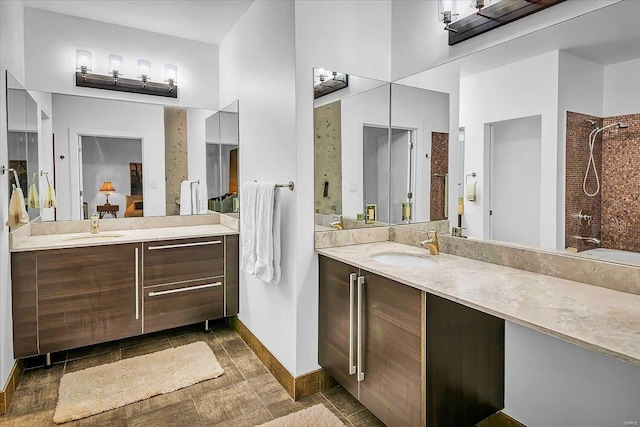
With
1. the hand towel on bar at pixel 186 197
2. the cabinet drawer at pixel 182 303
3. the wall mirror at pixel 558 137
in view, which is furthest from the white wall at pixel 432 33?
the cabinet drawer at pixel 182 303

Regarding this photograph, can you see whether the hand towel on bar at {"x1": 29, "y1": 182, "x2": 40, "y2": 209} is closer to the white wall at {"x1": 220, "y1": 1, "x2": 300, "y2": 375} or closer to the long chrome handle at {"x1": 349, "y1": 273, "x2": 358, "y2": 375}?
the white wall at {"x1": 220, "y1": 1, "x2": 300, "y2": 375}

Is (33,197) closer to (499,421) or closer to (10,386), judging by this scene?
(10,386)

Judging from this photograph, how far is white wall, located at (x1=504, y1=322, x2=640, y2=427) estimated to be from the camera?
1403 mm

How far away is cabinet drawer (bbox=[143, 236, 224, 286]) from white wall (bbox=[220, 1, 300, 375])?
0.85 feet

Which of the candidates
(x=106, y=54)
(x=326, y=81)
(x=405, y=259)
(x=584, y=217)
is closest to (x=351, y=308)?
(x=405, y=259)

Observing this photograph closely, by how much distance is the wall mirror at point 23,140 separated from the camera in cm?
221

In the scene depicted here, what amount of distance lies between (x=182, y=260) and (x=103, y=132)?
46.8 inches

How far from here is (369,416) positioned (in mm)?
2031

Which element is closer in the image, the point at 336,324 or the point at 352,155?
the point at 336,324

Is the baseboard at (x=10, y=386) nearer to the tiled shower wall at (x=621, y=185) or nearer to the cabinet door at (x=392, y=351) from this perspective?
the cabinet door at (x=392, y=351)

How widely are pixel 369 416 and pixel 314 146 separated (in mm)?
1510

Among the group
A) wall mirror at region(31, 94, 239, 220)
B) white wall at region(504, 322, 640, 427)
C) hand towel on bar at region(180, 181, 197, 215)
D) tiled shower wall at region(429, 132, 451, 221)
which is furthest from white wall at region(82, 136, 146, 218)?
white wall at region(504, 322, 640, 427)

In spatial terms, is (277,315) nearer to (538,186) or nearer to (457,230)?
(457,230)

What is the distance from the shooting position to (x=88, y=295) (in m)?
2.54
